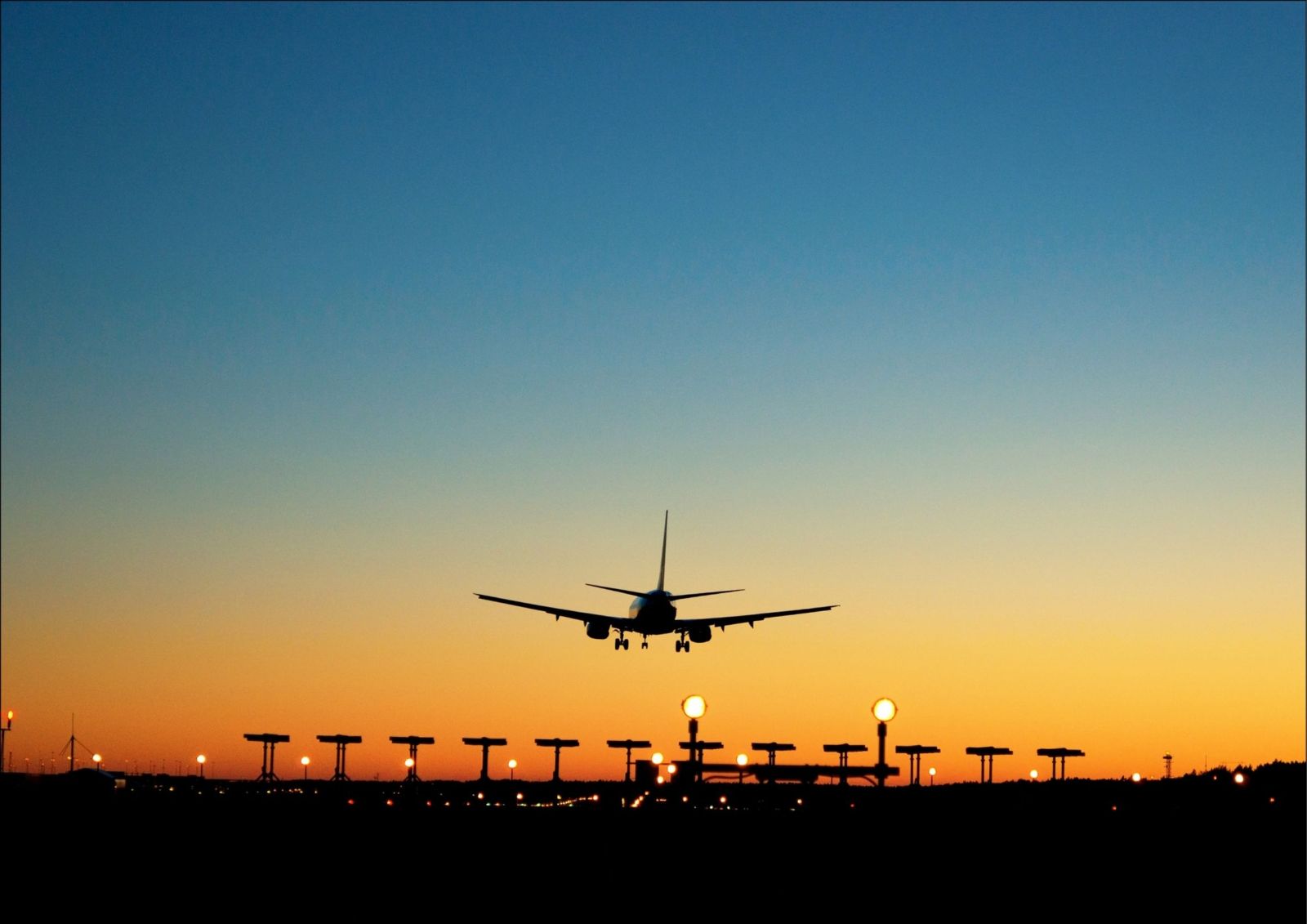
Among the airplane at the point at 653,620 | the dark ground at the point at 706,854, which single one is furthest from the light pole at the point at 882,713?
the airplane at the point at 653,620

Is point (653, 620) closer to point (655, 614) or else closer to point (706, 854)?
point (655, 614)

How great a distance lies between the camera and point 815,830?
167 feet

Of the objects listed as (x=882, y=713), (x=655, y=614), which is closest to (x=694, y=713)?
(x=882, y=713)

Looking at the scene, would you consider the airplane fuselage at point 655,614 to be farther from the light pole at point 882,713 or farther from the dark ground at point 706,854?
the light pole at point 882,713

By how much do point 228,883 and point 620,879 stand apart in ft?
35.6

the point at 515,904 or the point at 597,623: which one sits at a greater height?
the point at 597,623

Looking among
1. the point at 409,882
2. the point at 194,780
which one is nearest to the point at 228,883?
the point at 409,882

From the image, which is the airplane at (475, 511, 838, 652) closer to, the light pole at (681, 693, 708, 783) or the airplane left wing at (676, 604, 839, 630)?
the airplane left wing at (676, 604, 839, 630)

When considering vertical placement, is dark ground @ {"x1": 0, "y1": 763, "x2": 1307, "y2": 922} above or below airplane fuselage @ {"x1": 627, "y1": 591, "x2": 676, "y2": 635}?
below

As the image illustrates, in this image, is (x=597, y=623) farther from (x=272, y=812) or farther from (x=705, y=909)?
(x=705, y=909)

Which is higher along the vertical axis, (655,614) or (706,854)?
(655,614)

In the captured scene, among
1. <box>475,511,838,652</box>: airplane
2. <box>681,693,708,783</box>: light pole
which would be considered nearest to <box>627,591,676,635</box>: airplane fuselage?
<box>475,511,838,652</box>: airplane

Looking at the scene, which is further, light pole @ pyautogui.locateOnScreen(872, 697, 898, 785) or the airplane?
the airplane

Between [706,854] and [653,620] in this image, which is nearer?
[706,854]
